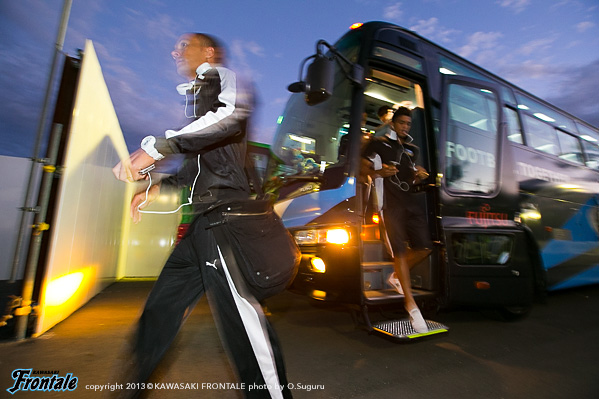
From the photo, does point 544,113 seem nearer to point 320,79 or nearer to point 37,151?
point 320,79

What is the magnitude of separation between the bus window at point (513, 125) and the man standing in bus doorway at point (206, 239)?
4.28 meters

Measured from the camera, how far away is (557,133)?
5641 millimetres

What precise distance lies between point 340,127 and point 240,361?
2725 mm

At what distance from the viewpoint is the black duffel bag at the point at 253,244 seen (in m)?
1.48

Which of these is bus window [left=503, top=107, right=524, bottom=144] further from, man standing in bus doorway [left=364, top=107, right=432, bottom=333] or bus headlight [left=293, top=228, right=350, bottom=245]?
bus headlight [left=293, top=228, right=350, bottom=245]

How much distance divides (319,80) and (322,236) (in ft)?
4.76

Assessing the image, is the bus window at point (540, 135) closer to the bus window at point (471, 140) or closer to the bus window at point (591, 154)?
the bus window at point (471, 140)

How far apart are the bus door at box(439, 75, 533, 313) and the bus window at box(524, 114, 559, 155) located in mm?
938

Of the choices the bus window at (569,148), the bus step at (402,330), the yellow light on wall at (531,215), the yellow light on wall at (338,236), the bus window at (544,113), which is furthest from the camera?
the bus window at (569,148)

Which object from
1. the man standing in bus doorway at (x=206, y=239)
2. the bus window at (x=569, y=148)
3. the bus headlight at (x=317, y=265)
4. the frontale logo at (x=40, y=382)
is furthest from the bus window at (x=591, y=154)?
the frontale logo at (x=40, y=382)

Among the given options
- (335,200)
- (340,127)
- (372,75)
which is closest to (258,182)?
(335,200)

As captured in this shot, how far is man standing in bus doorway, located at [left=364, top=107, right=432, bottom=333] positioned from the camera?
11.7 feet

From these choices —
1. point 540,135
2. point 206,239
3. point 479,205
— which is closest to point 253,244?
point 206,239

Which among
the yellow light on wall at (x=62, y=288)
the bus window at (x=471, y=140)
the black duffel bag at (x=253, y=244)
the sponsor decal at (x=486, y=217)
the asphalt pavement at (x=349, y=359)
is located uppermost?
the bus window at (x=471, y=140)
